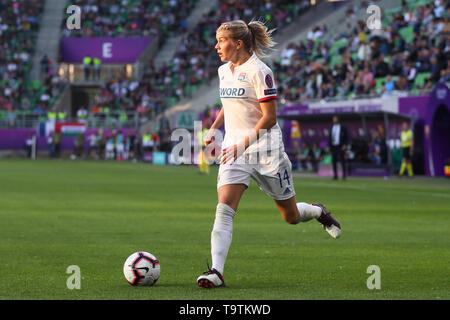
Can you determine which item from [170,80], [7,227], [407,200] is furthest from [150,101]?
[7,227]

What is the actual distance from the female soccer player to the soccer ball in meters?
0.54

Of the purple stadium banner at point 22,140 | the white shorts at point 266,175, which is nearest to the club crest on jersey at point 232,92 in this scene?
the white shorts at point 266,175

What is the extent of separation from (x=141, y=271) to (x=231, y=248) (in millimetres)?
3122

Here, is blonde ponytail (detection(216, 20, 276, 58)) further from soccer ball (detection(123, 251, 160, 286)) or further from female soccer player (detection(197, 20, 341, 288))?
soccer ball (detection(123, 251, 160, 286))

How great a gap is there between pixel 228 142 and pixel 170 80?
5006 centimetres

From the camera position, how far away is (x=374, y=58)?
1390 inches

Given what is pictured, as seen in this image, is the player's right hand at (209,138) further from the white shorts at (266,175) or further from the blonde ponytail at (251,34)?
the blonde ponytail at (251,34)

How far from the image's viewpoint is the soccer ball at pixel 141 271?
7242 millimetres

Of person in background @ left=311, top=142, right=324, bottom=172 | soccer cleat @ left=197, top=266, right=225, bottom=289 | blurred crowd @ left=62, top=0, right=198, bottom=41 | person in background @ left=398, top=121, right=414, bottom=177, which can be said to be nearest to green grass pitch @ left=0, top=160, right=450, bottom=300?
soccer cleat @ left=197, top=266, right=225, bottom=289

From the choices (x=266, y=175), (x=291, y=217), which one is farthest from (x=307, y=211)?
(x=266, y=175)

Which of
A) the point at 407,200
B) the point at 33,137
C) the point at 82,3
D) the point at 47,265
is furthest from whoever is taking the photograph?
the point at 82,3

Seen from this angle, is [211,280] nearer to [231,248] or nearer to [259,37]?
[259,37]
